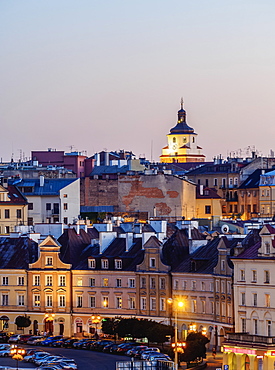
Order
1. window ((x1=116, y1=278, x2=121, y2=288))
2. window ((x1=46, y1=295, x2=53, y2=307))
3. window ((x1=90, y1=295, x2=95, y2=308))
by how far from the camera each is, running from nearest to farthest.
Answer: window ((x1=116, y1=278, x2=121, y2=288)) → window ((x1=90, y1=295, x2=95, y2=308)) → window ((x1=46, y1=295, x2=53, y2=307))

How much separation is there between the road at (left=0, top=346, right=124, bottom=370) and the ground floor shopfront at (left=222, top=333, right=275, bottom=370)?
25.1 feet

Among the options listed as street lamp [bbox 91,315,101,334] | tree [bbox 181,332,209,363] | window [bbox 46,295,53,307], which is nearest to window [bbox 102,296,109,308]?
street lamp [bbox 91,315,101,334]

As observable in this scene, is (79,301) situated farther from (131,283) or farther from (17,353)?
(17,353)

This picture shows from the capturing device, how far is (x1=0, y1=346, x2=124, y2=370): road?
278 feet

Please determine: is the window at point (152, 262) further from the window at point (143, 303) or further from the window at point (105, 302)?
the window at point (105, 302)

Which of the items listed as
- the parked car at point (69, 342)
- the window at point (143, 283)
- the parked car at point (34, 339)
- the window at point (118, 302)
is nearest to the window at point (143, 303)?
the window at point (143, 283)

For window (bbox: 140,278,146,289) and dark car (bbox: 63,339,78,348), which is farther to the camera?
window (bbox: 140,278,146,289)

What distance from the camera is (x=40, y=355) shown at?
87.0 m

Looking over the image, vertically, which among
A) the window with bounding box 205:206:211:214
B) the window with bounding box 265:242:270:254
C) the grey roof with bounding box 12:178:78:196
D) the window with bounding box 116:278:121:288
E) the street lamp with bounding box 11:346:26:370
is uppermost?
the grey roof with bounding box 12:178:78:196

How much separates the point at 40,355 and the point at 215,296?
15038 mm

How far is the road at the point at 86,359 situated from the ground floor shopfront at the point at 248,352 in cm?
764

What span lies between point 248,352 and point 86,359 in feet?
38.9

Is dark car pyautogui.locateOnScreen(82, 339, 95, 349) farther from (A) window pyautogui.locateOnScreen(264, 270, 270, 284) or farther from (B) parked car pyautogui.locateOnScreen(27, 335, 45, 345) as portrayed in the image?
(A) window pyautogui.locateOnScreen(264, 270, 270, 284)

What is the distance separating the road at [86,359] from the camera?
3332 inches
